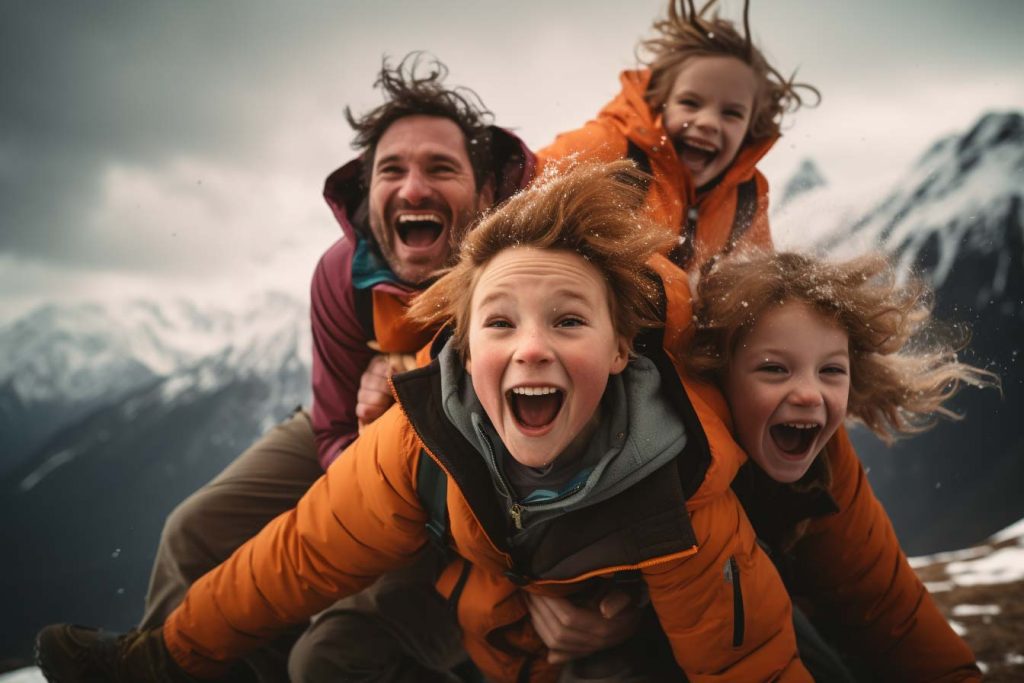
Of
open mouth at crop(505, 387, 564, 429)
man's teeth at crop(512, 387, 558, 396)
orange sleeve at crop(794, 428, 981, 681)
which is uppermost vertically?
man's teeth at crop(512, 387, 558, 396)

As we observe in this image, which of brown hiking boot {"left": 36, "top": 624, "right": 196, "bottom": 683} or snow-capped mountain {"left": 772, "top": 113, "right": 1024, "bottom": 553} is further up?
snow-capped mountain {"left": 772, "top": 113, "right": 1024, "bottom": 553}

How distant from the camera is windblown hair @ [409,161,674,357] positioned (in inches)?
58.2

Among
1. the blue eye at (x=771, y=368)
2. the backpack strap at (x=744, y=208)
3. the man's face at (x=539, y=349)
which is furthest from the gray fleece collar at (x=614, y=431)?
the backpack strap at (x=744, y=208)

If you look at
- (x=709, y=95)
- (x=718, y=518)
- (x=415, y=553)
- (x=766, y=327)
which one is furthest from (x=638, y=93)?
(x=415, y=553)

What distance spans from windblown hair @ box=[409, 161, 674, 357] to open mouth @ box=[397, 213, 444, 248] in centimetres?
78

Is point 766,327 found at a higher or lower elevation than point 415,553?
higher

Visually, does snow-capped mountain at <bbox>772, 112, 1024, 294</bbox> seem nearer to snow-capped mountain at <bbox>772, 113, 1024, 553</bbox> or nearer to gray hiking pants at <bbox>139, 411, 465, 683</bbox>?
snow-capped mountain at <bbox>772, 113, 1024, 553</bbox>

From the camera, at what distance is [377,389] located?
234 cm

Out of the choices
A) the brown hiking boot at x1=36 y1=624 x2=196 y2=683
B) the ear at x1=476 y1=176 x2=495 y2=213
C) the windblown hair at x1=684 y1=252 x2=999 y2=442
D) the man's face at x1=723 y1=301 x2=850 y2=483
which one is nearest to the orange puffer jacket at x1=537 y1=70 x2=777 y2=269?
the ear at x1=476 y1=176 x2=495 y2=213

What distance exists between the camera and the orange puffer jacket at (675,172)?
260 centimetres

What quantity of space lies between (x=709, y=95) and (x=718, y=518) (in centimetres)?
212

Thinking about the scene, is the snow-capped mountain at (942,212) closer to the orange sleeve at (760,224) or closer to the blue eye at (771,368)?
the orange sleeve at (760,224)

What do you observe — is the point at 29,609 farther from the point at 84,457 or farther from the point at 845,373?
the point at 845,373

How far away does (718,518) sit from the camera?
1609mm
